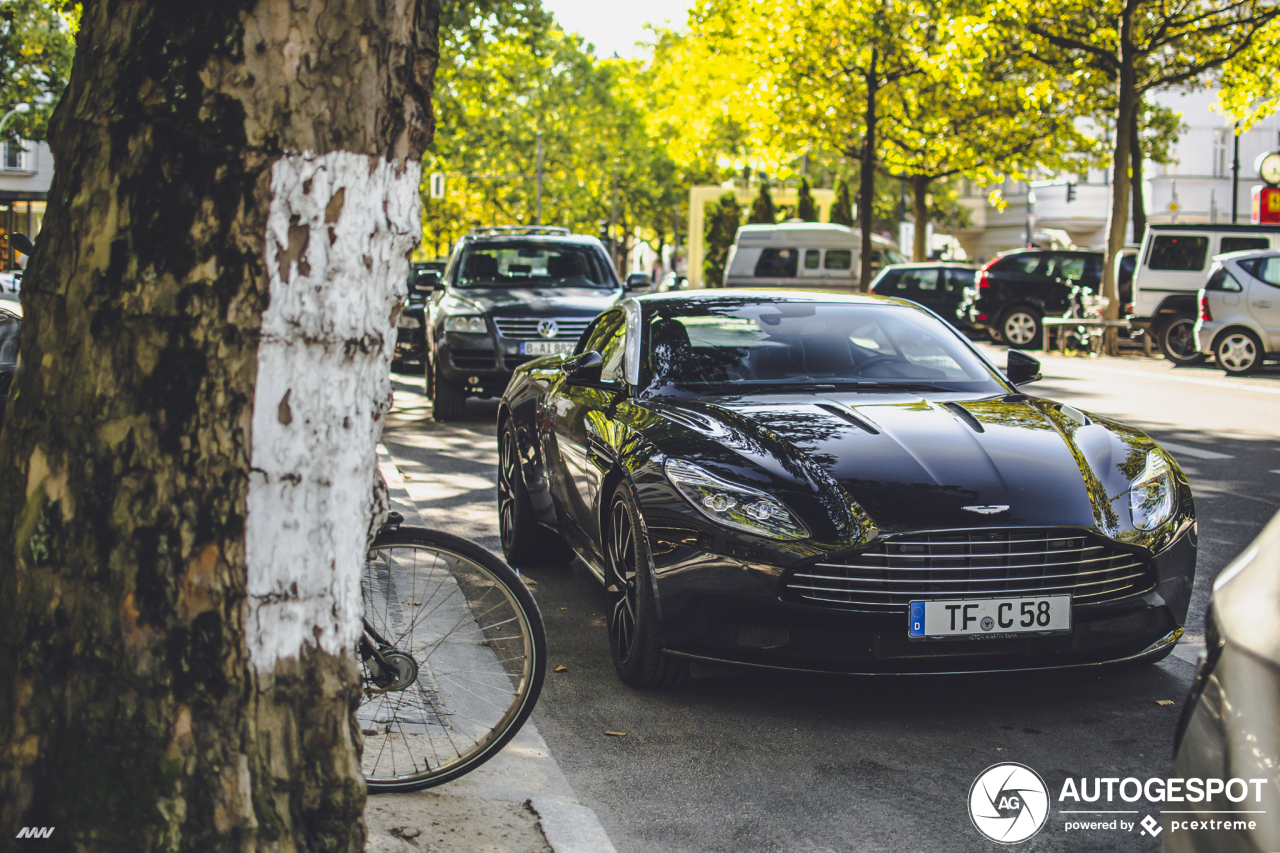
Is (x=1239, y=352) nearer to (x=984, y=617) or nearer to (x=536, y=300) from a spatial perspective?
(x=536, y=300)

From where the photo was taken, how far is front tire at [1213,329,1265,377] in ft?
59.7

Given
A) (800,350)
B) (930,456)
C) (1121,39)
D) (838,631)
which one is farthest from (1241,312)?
(838,631)

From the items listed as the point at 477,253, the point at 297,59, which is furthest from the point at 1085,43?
the point at 297,59

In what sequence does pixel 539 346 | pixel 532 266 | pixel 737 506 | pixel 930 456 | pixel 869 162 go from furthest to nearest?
pixel 869 162 < pixel 532 266 < pixel 539 346 < pixel 930 456 < pixel 737 506

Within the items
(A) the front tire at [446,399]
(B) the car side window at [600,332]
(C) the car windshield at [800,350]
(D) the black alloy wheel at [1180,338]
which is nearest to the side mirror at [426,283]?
(A) the front tire at [446,399]

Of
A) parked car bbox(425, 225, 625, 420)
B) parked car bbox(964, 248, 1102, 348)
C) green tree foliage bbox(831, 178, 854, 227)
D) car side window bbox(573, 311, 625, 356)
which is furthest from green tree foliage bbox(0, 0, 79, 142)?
green tree foliage bbox(831, 178, 854, 227)

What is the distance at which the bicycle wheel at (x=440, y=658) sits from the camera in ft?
11.5

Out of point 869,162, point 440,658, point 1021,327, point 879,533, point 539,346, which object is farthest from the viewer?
point 869,162

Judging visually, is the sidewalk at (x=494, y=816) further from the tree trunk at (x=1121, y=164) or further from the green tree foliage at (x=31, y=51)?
the green tree foliage at (x=31, y=51)

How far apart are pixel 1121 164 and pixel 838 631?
22.6 metres

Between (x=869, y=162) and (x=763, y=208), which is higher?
(x=869, y=162)

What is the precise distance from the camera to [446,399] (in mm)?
13188

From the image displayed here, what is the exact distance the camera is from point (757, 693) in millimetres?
4727

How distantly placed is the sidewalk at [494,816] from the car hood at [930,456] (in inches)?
47.4
